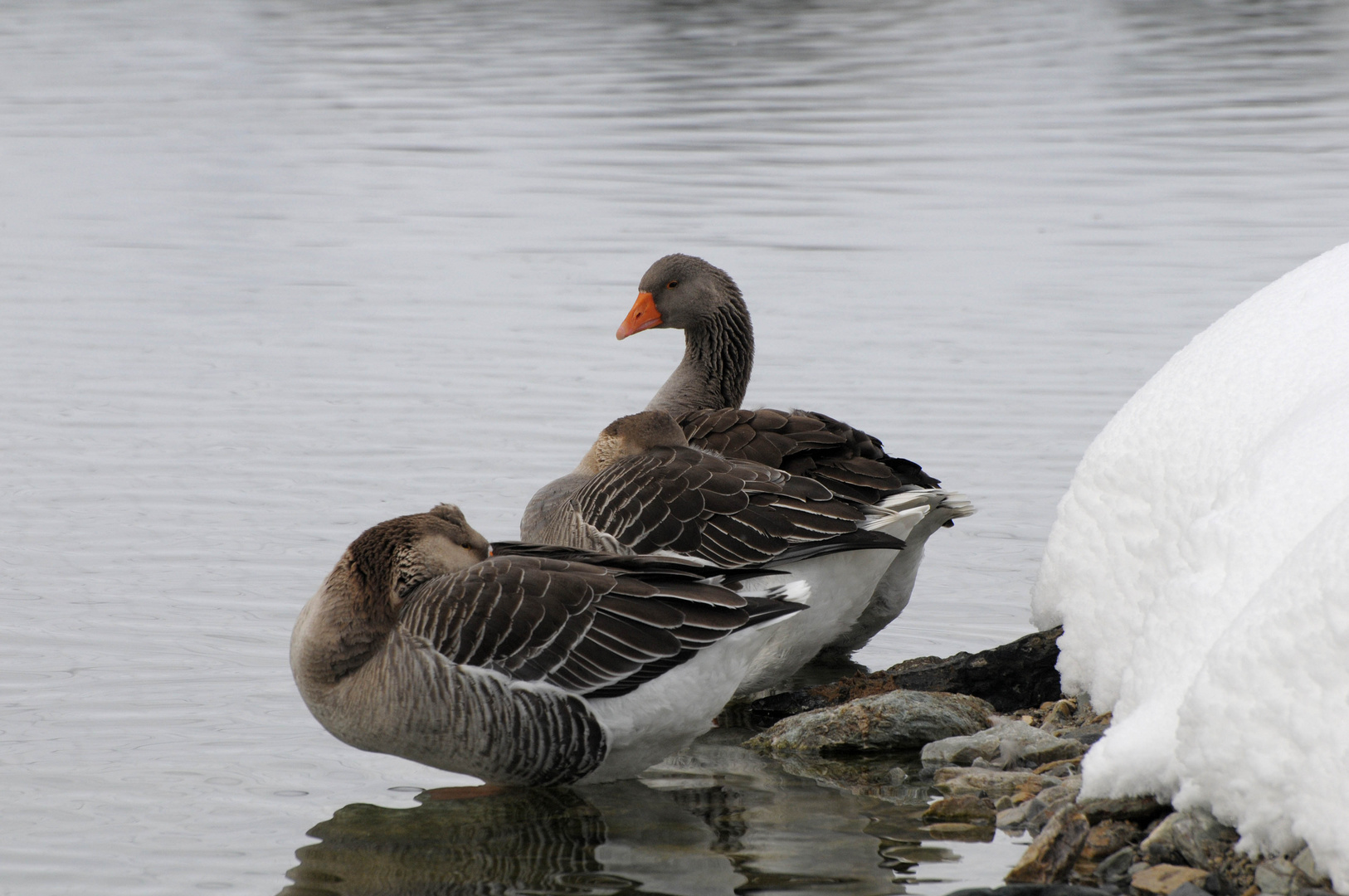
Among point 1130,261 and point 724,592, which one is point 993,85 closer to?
point 1130,261

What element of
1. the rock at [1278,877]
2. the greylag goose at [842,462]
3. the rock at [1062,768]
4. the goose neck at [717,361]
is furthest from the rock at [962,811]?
the goose neck at [717,361]

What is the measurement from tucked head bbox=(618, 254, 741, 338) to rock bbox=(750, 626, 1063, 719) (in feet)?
10.9

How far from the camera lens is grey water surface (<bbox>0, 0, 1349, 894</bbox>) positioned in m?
6.45

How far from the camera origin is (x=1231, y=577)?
18.2 ft

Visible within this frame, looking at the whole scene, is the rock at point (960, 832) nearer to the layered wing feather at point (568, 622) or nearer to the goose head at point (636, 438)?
the layered wing feather at point (568, 622)

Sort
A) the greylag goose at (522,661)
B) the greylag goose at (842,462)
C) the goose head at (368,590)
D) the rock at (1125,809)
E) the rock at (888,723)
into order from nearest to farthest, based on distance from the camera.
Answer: the rock at (1125,809)
the greylag goose at (522,661)
the goose head at (368,590)
the rock at (888,723)
the greylag goose at (842,462)

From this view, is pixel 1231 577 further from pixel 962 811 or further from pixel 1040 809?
pixel 962 811

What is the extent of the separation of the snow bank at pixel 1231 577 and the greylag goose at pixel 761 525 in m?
0.78

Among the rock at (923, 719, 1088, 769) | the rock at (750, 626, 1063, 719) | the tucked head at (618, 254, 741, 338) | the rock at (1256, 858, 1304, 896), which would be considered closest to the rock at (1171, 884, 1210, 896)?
the rock at (1256, 858, 1304, 896)

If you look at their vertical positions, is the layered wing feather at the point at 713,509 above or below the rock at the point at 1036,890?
above

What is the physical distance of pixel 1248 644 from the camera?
4.84m

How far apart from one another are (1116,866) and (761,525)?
8.02 feet

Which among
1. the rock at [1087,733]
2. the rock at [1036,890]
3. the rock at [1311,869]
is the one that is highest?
the rock at [1087,733]

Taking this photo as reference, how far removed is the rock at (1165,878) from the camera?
5.00 m
